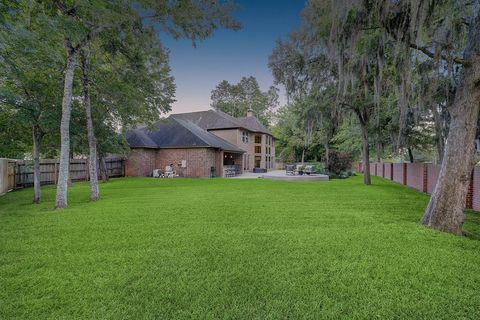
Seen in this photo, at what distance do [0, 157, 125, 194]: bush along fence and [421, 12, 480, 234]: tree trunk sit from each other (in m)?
14.2

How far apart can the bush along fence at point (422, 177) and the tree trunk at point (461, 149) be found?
9.15 ft

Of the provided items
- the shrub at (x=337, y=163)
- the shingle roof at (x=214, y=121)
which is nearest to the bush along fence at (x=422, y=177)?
the shrub at (x=337, y=163)

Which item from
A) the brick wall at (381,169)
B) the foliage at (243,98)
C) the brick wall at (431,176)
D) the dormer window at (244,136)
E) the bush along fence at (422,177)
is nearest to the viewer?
the bush along fence at (422,177)

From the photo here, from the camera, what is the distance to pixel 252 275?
2818 mm

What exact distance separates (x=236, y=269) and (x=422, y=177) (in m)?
10.5

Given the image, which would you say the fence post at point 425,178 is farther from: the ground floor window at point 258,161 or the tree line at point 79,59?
the ground floor window at point 258,161

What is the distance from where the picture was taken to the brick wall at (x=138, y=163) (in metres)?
19.4

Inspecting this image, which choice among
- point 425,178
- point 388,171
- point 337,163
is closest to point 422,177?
point 425,178

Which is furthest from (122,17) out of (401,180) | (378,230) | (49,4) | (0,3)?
(401,180)

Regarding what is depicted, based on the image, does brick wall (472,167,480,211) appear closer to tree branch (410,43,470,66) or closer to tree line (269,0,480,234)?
tree line (269,0,480,234)

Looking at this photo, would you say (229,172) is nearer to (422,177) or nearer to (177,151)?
(177,151)

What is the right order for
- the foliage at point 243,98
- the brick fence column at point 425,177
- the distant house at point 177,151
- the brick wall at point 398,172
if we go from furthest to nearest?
1. the foliage at point 243,98
2. the distant house at point 177,151
3. the brick wall at point 398,172
4. the brick fence column at point 425,177

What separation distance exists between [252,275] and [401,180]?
1412 centimetres

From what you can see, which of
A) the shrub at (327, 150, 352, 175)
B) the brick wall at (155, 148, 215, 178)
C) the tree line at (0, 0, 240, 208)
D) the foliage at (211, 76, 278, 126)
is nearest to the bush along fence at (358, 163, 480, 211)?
the shrub at (327, 150, 352, 175)
